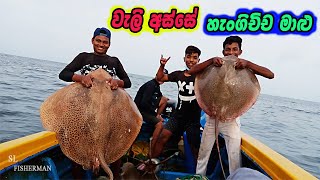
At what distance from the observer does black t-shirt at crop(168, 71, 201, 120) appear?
179 inches

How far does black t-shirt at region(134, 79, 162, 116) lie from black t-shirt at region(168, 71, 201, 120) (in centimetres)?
187

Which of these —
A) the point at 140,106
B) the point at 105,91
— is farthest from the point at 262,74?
the point at 140,106

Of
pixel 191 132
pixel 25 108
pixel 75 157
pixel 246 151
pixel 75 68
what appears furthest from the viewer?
pixel 25 108

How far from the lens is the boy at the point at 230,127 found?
12.0 feet

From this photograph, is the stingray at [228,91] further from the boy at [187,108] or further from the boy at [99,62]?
the boy at [99,62]

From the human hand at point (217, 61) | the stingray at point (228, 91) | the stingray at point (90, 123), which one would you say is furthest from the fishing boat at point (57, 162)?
the human hand at point (217, 61)

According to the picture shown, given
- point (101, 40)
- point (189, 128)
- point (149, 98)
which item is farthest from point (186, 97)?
point (149, 98)

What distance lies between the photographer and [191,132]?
460cm

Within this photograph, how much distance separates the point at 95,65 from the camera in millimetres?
3621

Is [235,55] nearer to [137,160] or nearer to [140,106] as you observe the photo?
[137,160]

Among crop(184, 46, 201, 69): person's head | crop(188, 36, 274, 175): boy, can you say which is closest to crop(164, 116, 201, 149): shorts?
crop(188, 36, 274, 175): boy

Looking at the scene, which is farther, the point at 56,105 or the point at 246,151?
the point at 246,151

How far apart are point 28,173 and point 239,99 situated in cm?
272

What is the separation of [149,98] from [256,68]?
338cm
